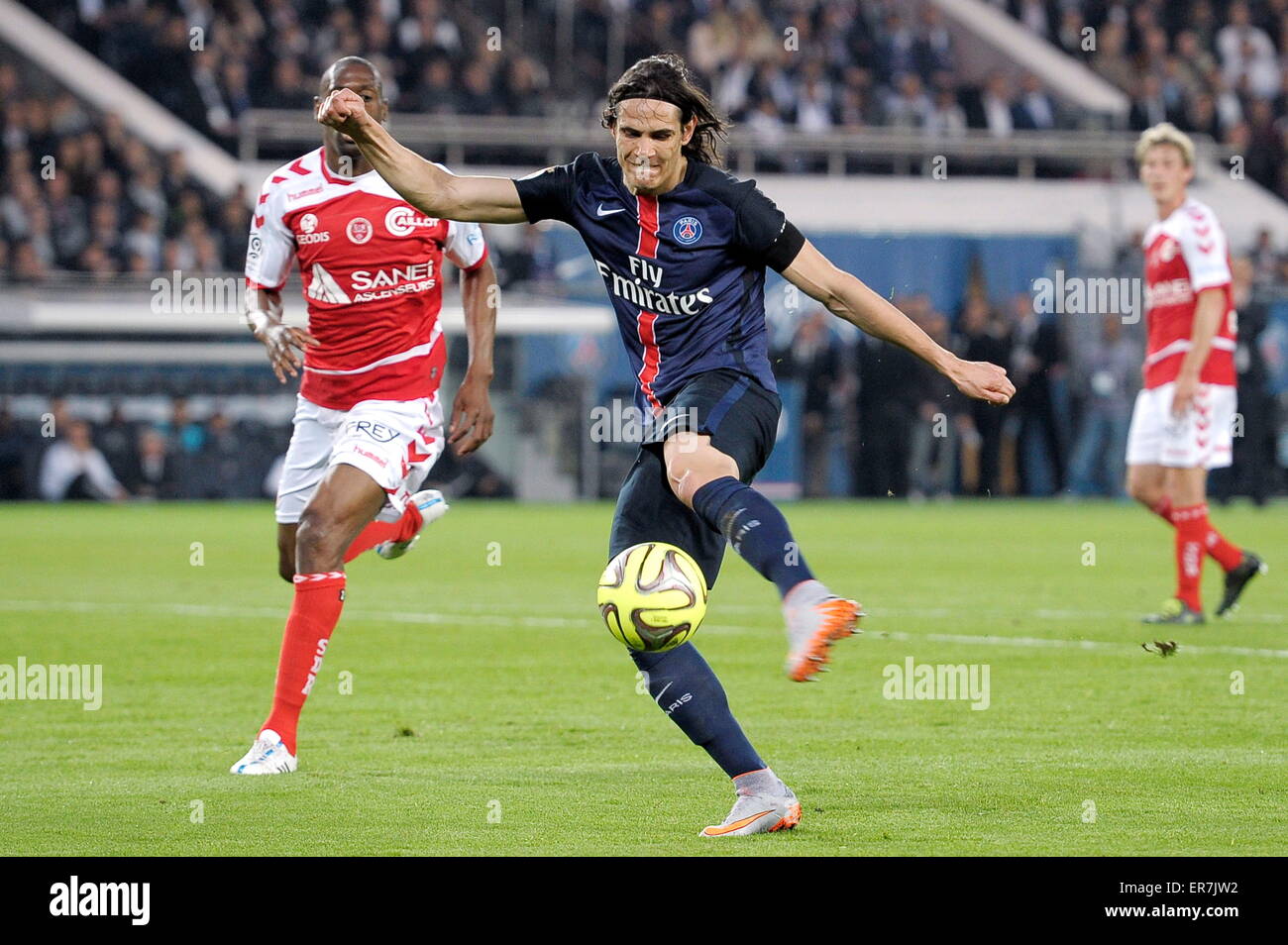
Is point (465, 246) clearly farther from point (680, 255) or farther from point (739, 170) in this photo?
point (739, 170)

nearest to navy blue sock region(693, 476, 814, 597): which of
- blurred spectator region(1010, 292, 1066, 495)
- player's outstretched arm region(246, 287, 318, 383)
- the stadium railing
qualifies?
player's outstretched arm region(246, 287, 318, 383)

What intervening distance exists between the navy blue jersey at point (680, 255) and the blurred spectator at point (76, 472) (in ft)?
62.4

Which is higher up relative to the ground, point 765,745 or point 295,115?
point 295,115

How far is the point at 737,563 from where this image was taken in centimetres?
1691

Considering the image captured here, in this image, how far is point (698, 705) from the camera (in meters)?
5.77

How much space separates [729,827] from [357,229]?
A: 3.22 meters

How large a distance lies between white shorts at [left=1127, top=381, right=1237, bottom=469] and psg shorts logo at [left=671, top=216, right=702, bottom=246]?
631cm

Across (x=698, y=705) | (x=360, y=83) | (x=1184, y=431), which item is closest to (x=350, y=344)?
(x=360, y=83)

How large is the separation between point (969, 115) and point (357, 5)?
9613 mm

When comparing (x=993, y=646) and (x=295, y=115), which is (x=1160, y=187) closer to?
(x=993, y=646)

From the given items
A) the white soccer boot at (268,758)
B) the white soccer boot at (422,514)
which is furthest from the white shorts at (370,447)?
the white soccer boot at (268,758)

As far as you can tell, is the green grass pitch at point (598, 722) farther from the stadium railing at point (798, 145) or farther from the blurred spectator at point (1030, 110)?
the blurred spectator at point (1030, 110)

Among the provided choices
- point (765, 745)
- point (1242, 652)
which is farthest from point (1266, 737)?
point (1242, 652)
